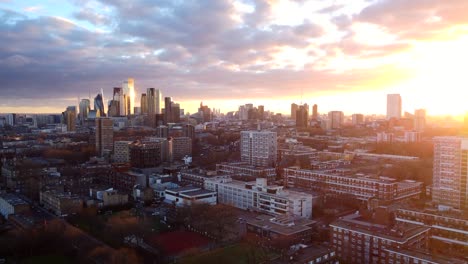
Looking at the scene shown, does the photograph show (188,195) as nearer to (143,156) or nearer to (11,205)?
(11,205)

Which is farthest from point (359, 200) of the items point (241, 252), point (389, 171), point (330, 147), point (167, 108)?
point (167, 108)

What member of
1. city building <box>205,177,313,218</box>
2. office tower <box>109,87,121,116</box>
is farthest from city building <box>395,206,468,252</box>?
office tower <box>109,87,121,116</box>

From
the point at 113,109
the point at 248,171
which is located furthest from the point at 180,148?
the point at 113,109

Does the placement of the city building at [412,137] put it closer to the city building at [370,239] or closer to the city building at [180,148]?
the city building at [180,148]

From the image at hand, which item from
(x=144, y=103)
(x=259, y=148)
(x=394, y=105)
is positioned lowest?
(x=259, y=148)

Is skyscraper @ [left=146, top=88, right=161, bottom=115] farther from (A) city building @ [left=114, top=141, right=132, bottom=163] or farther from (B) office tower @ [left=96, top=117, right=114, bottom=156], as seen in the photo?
(A) city building @ [left=114, top=141, right=132, bottom=163]
